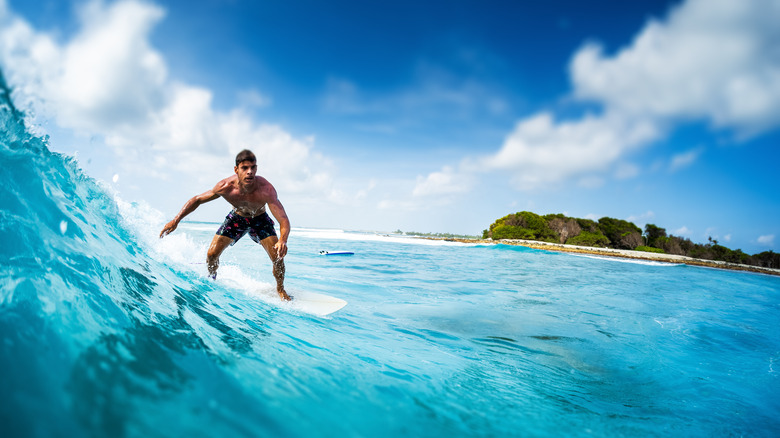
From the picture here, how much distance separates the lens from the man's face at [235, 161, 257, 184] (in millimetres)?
4934

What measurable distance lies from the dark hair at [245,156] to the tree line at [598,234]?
56.0m

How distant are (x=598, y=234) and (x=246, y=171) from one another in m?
61.4

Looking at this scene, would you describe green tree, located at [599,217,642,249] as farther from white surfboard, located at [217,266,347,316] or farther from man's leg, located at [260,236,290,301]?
man's leg, located at [260,236,290,301]

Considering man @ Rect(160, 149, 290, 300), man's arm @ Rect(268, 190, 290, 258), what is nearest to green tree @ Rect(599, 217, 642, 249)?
man @ Rect(160, 149, 290, 300)

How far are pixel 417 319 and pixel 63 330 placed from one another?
492 cm

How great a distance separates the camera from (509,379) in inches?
140

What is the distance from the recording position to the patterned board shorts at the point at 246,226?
5882 mm

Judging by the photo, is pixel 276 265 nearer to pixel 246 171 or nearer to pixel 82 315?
pixel 246 171

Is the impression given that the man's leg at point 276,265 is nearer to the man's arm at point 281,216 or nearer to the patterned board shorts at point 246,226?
the patterned board shorts at point 246,226

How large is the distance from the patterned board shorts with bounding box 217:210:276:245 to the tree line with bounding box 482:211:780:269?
55.1 metres

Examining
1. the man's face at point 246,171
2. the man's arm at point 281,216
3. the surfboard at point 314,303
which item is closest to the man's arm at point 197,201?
the man's face at point 246,171

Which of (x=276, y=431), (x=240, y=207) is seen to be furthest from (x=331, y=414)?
(x=240, y=207)

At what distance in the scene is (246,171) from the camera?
16.2ft

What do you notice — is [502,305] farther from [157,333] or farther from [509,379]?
[157,333]
